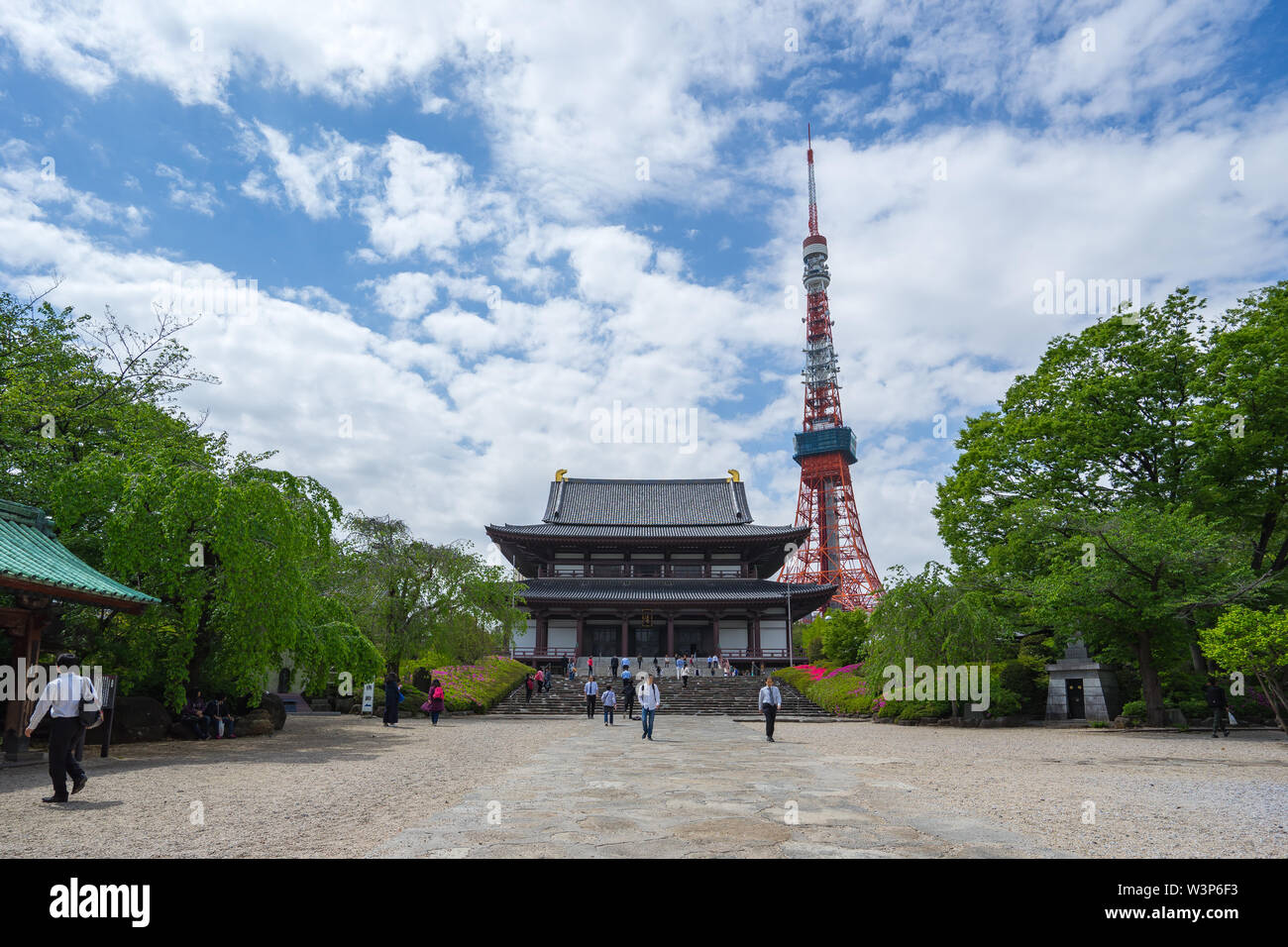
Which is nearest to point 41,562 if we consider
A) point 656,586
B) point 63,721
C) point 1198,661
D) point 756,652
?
point 63,721

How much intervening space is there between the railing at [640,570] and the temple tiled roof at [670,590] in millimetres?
542

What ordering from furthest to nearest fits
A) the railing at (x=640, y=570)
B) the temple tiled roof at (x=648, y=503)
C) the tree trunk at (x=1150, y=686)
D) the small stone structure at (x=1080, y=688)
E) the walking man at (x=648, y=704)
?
the temple tiled roof at (x=648, y=503) → the railing at (x=640, y=570) → the small stone structure at (x=1080, y=688) → the tree trunk at (x=1150, y=686) → the walking man at (x=648, y=704)

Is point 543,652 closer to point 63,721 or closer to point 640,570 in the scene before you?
point 640,570

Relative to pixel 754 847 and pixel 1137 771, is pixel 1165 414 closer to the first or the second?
pixel 1137 771

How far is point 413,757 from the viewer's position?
12602mm

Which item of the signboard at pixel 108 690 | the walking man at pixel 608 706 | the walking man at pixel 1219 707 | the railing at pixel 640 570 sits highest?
the railing at pixel 640 570

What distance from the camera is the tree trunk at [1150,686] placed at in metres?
18.0

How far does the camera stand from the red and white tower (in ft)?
192

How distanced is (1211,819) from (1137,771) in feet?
14.2

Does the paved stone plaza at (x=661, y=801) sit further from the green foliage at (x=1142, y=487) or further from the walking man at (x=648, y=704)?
the green foliage at (x=1142, y=487)

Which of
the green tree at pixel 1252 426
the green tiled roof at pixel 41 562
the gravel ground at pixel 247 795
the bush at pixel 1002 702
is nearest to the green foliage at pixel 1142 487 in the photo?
the green tree at pixel 1252 426

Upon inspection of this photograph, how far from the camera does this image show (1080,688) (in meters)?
20.8

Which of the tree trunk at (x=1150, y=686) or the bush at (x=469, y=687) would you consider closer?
the tree trunk at (x=1150, y=686)

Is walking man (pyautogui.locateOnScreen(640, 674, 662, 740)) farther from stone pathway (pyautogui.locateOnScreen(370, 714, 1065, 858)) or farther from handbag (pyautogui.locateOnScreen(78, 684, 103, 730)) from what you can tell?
handbag (pyautogui.locateOnScreen(78, 684, 103, 730))
